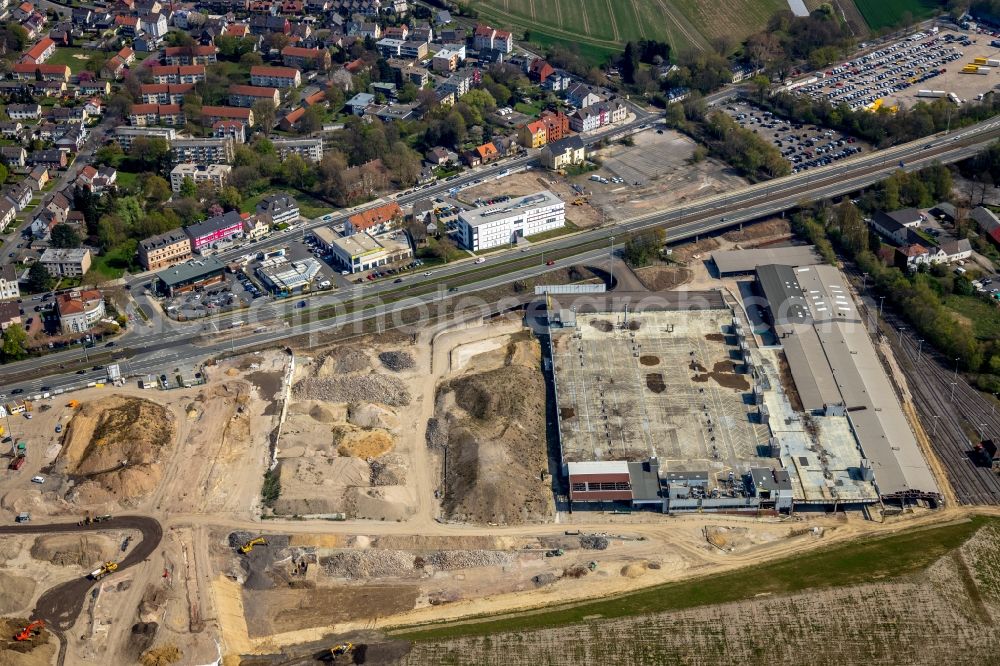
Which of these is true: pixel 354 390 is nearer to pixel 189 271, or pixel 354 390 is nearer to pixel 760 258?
pixel 189 271

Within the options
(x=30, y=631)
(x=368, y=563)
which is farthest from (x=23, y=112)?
(x=368, y=563)

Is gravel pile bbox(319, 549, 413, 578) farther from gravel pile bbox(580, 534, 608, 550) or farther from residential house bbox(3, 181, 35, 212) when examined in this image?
residential house bbox(3, 181, 35, 212)

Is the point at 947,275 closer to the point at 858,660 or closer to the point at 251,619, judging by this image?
the point at 858,660

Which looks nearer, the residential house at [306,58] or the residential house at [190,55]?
the residential house at [190,55]

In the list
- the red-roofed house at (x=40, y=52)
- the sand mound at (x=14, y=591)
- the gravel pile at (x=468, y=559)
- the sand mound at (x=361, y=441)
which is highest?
the gravel pile at (x=468, y=559)

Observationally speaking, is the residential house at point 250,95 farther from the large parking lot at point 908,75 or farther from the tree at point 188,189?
the large parking lot at point 908,75

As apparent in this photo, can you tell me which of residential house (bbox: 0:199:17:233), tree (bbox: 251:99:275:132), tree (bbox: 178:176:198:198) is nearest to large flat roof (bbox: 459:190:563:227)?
tree (bbox: 178:176:198:198)

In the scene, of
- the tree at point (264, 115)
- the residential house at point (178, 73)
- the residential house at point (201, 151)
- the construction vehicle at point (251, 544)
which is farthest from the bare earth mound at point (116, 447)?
the residential house at point (178, 73)
